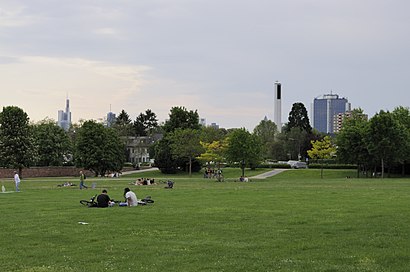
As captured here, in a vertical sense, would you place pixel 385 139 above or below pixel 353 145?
above

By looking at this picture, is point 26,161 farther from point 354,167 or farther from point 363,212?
point 363,212

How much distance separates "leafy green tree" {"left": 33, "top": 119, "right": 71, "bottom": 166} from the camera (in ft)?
342

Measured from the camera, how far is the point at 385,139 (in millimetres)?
73562

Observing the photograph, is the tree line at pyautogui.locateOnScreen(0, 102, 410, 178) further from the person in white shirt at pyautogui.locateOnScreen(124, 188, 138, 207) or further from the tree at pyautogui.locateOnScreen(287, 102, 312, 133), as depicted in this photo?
the person in white shirt at pyautogui.locateOnScreen(124, 188, 138, 207)

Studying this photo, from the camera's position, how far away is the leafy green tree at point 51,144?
104375mm

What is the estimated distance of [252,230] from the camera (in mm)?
18281

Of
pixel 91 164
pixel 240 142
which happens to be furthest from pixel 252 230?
pixel 91 164

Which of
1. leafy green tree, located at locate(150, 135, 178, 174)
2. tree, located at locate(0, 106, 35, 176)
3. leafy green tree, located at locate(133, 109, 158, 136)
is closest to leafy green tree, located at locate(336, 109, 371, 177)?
leafy green tree, located at locate(150, 135, 178, 174)

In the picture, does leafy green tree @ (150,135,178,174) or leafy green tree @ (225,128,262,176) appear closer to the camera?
leafy green tree @ (225,128,262,176)

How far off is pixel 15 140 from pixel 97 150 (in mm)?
12668

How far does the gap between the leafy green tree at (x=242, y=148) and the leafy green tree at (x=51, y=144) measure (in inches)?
1869

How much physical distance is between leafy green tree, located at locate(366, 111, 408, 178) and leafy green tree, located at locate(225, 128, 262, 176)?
668 inches

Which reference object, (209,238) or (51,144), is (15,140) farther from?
(209,238)

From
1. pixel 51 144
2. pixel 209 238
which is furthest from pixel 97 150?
pixel 209 238
